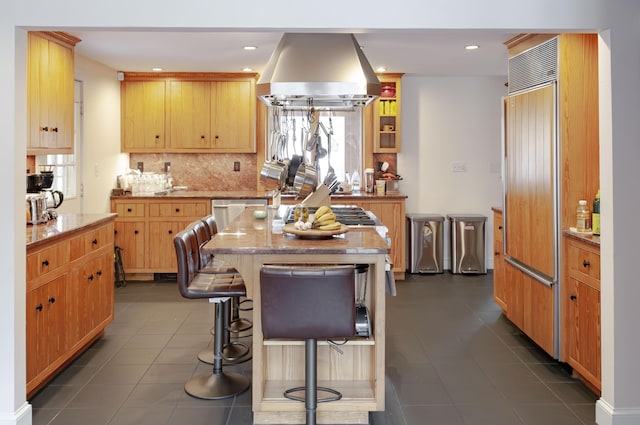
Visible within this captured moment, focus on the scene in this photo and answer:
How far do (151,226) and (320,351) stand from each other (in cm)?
366

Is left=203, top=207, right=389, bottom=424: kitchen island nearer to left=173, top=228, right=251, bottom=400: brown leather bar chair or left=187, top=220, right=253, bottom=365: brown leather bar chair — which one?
left=173, top=228, right=251, bottom=400: brown leather bar chair

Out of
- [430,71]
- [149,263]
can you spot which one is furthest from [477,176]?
[149,263]

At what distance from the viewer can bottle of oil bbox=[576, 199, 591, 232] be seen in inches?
127

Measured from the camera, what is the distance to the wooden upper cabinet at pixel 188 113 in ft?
20.9

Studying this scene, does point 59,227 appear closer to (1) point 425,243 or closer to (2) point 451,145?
(1) point 425,243

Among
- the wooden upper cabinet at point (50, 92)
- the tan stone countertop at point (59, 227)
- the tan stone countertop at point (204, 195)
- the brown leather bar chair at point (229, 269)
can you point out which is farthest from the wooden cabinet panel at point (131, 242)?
the brown leather bar chair at point (229, 269)

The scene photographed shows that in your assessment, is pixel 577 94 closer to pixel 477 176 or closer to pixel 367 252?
pixel 367 252

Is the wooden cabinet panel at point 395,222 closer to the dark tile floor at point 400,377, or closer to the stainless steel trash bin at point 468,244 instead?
the stainless steel trash bin at point 468,244

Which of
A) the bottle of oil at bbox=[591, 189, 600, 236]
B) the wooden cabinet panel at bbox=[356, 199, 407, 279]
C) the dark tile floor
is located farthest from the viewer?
the wooden cabinet panel at bbox=[356, 199, 407, 279]

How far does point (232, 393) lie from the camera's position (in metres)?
3.04

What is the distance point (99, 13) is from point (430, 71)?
449 cm

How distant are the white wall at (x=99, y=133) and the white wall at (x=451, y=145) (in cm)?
338

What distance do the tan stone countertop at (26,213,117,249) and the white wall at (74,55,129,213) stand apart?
1.82m
